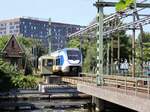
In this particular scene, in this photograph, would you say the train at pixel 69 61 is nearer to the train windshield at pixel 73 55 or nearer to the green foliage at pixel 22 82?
the train windshield at pixel 73 55

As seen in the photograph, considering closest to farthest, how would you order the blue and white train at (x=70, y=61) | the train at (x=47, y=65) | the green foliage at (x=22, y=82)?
the blue and white train at (x=70, y=61)
the green foliage at (x=22, y=82)
the train at (x=47, y=65)

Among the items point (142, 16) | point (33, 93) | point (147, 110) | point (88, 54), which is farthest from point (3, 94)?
point (88, 54)

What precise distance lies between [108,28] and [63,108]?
28.6ft

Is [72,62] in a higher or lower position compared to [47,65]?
higher

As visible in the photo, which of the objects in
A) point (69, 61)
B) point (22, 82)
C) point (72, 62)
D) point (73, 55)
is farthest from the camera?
point (22, 82)

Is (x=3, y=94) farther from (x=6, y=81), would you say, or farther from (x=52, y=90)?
(x=6, y=81)

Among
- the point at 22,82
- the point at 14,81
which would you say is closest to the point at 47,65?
the point at 22,82

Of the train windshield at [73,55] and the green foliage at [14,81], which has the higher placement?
the train windshield at [73,55]

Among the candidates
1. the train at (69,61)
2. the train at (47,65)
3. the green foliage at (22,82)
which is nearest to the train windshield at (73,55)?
the train at (69,61)

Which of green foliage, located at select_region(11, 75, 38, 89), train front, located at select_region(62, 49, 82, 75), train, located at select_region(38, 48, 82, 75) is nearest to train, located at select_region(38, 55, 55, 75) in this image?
train, located at select_region(38, 48, 82, 75)

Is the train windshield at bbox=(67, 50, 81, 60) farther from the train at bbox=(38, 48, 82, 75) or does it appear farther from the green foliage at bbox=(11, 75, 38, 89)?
the green foliage at bbox=(11, 75, 38, 89)

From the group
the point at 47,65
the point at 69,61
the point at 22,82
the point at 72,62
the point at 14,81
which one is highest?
the point at 69,61

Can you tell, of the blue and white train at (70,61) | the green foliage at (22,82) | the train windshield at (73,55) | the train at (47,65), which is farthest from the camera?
the train at (47,65)

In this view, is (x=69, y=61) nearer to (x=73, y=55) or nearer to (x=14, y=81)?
(x=73, y=55)
